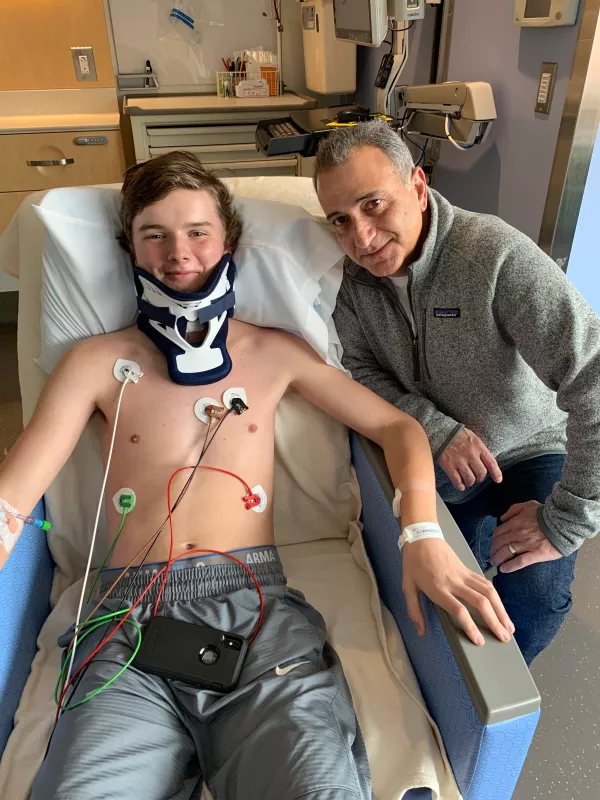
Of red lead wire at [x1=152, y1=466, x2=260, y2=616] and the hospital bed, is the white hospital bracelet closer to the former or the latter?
the hospital bed

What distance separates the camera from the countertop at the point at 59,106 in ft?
11.1

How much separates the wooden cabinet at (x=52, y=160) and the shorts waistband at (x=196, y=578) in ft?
8.47

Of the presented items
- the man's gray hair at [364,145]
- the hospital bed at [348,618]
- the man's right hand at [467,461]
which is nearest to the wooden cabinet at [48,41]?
the hospital bed at [348,618]

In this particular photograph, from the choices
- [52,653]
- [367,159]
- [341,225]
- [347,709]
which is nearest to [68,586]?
[52,653]

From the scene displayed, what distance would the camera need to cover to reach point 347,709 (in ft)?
3.33

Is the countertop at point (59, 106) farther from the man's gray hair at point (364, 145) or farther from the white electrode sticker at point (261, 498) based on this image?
the white electrode sticker at point (261, 498)

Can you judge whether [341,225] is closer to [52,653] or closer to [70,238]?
[70,238]

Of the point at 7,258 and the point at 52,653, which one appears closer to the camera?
the point at 52,653

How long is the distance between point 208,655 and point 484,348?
0.81m

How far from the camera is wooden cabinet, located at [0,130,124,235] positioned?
303 centimetres

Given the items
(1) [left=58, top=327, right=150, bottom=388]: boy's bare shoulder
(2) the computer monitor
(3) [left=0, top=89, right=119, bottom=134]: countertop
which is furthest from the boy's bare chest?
(3) [left=0, top=89, right=119, bottom=134]: countertop

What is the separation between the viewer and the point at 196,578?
3.81ft

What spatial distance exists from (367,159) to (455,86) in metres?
0.97

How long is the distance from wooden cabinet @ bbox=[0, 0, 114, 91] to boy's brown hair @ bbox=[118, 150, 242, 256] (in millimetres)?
2611
